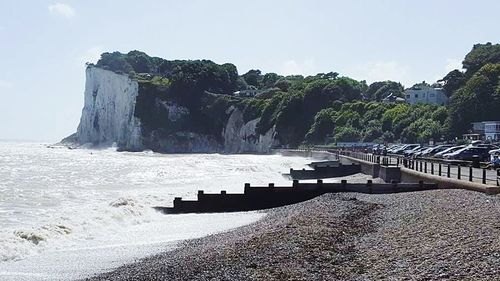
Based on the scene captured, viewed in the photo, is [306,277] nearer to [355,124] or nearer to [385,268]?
[385,268]

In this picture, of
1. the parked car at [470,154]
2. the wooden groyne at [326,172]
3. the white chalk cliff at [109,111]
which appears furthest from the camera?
the white chalk cliff at [109,111]

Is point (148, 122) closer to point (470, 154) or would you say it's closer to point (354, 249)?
point (470, 154)

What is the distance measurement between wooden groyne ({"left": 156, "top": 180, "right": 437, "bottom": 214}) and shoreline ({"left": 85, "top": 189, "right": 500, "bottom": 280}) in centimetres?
616

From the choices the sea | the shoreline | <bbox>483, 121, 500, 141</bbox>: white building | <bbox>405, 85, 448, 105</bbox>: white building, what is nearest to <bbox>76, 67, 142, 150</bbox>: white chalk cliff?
<bbox>405, 85, 448, 105</bbox>: white building

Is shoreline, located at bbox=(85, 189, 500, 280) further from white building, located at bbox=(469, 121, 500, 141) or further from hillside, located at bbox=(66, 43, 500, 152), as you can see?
hillside, located at bbox=(66, 43, 500, 152)

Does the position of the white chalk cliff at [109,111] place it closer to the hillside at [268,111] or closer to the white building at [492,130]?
the hillside at [268,111]

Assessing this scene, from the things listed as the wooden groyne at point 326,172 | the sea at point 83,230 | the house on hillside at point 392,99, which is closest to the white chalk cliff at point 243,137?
the house on hillside at point 392,99

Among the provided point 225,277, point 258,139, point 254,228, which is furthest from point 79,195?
point 258,139

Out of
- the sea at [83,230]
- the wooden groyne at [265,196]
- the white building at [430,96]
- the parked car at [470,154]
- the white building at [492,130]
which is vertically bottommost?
the sea at [83,230]

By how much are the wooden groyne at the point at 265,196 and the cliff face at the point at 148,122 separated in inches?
4742

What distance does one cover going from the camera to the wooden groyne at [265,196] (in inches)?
1040

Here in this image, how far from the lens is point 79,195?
34875 millimetres

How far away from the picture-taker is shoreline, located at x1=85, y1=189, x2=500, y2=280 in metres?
11.1

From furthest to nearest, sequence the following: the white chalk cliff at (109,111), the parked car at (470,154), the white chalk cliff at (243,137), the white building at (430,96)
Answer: the white chalk cliff at (109,111) → the white chalk cliff at (243,137) → the white building at (430,96) → the parked car at (470,154)
